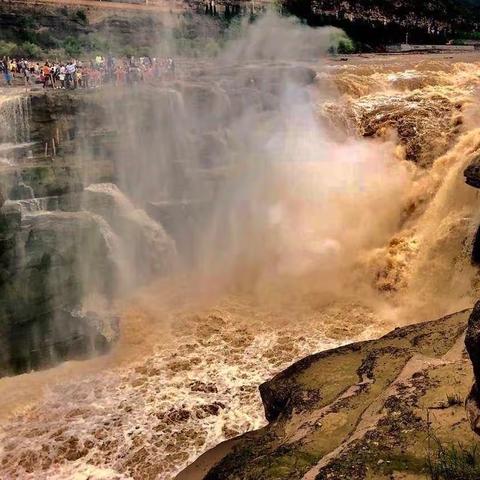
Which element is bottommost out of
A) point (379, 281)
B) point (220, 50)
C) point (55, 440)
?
point (55, 440)

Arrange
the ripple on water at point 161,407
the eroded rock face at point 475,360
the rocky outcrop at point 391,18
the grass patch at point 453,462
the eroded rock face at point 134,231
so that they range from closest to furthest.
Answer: the grass patch at point 453,462
the eroded rock face at point 475,360
the ripple on water at point 161,407
the eroded rock face at point 134,231
the rocky outcrop at point 391,18

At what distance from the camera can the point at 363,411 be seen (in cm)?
522

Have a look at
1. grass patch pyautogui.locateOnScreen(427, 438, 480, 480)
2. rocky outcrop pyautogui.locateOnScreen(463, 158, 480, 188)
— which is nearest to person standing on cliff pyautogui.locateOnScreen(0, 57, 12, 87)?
rocky outcrop pyautogui.locateOnScreen(463, 158, 480, 188)

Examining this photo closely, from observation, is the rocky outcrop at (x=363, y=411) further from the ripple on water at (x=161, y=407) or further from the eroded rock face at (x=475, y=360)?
the ripple on water at (x=161, y=407)

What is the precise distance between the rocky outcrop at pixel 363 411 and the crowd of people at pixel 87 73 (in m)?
9.26

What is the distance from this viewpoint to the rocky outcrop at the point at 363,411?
4406 mm

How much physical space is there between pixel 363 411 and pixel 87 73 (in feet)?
37.1

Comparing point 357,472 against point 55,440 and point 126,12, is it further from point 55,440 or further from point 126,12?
point 126,12

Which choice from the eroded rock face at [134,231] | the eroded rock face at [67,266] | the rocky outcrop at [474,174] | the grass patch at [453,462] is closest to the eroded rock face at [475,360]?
the grass patch at [453,462]

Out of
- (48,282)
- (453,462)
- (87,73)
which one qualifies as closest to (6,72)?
(87,73)

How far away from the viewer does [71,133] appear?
11656mm

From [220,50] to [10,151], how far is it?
16.0 m

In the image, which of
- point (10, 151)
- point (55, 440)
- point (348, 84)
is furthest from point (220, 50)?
point (55, 440)

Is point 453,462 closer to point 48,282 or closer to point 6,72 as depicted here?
point 48,282
